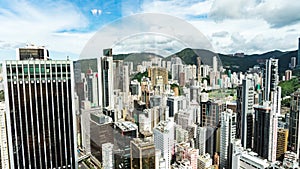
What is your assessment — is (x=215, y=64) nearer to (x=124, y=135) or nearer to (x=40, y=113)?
(x=124, y=135)

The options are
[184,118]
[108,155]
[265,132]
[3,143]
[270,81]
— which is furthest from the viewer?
[270,81]

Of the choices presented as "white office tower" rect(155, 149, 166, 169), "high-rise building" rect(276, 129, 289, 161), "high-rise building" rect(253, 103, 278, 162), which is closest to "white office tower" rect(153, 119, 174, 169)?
"white office tower" rect(155, 149, 166, 169)

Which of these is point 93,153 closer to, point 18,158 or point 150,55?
point 18,158

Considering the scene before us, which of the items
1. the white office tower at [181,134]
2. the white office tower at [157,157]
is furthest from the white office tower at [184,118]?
the white office tower at [157,157]

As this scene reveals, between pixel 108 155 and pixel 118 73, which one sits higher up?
pixel 118 73

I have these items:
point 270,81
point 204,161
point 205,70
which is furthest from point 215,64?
point 270,81

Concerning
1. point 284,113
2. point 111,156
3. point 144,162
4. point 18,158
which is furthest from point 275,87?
point 18,158

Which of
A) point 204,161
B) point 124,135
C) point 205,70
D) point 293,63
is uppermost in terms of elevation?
point 293,63

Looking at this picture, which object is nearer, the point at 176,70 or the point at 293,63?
the point at 176,70

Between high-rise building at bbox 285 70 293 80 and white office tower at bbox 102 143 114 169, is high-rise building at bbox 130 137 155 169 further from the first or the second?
high-rise building at bbox 285 70 293 80
